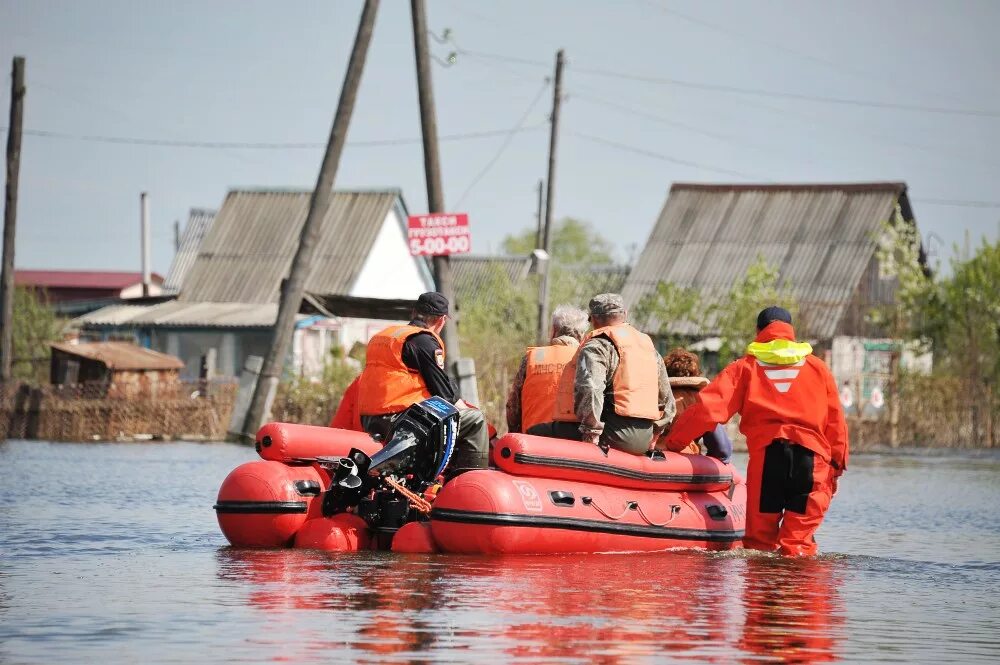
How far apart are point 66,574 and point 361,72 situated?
17567 millimetres

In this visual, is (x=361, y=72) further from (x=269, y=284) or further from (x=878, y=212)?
(x=878, y=212)

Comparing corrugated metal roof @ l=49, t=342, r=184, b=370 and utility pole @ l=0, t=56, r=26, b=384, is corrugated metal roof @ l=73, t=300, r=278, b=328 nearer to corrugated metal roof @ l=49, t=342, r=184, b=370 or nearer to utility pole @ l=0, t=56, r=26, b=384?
utility pole @ l=0, t=56, r=26, b=384

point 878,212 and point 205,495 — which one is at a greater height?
point 878,212

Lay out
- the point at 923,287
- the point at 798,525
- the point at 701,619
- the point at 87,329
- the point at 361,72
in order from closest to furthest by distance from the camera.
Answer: the point at 701,619 < the point at 798,525 < the point at 361,72 < the point at 923,287 < the point at 87,329

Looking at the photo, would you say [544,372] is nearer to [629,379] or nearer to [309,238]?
[629,379]

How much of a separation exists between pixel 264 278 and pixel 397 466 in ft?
125

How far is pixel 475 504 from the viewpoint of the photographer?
39.1 feet

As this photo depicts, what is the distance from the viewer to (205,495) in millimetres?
18703

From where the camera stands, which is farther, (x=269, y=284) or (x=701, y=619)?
(x=269, y=284)

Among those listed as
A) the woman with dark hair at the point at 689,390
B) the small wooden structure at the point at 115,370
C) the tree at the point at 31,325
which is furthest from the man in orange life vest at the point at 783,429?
the tree at the point at 31,325

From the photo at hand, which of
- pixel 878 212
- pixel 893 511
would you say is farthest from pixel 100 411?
pixel 878 212

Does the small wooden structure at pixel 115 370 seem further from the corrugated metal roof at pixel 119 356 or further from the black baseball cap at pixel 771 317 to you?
the black baseball cap at pixel 771 317

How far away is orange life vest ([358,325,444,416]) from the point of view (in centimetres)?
1280

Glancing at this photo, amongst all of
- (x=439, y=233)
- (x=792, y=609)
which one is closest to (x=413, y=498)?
(x=792, y=609)
